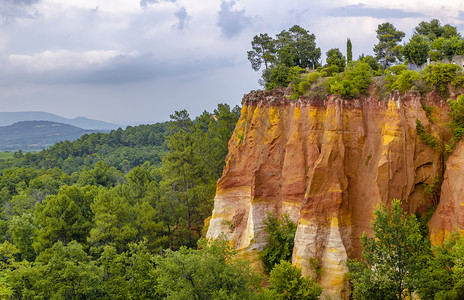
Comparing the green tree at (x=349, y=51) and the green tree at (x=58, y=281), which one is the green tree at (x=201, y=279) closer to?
the green tree at (x=58, y=281)

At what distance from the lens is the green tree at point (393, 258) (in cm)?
1988

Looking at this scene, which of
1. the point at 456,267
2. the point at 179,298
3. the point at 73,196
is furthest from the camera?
the point at 73,196

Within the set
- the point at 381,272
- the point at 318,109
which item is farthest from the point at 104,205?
the point at 381,272

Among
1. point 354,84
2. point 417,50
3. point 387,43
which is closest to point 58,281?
point 354,84

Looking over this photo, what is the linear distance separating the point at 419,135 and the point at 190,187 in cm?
3030

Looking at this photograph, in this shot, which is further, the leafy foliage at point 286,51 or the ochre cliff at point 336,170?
the leafy foliage at point 286,51

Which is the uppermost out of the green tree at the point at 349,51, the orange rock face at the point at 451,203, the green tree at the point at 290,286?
the green tree at the point at 349,51

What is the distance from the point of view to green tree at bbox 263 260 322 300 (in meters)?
21.8

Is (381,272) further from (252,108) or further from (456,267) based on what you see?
(252,108)

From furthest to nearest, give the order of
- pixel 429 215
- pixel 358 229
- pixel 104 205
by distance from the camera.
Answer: pixel 104 205
pixel 358 229
pixel 429 215

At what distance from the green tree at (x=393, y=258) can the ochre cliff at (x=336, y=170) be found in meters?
3.24

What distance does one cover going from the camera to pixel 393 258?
2011 centimetres

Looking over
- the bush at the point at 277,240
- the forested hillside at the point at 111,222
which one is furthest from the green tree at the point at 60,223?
the bush at the point at 277,240

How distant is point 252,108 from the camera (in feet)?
108
